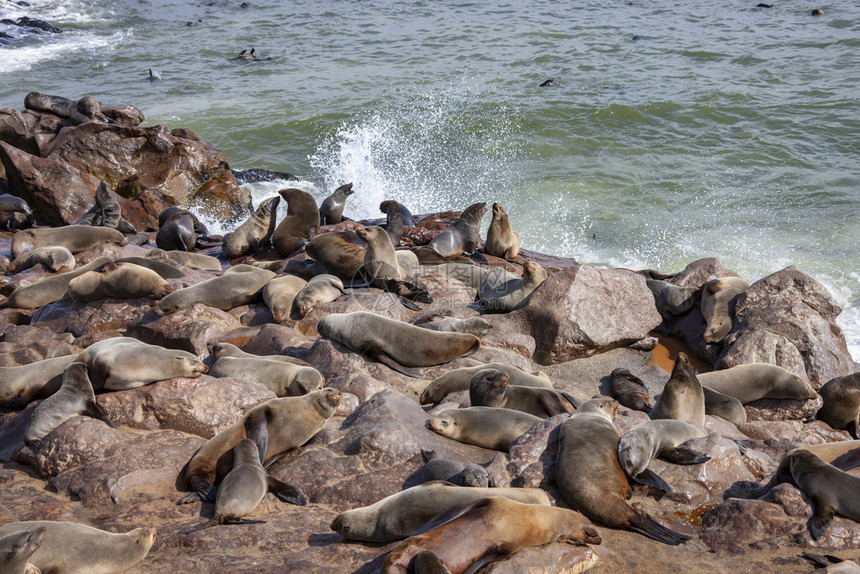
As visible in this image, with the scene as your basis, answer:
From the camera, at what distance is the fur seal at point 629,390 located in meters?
6.27

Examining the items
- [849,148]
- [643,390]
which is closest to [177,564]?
[643,390]

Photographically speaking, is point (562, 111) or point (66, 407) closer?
point (66, 407)

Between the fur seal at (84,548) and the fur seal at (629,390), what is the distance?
13.9 feet

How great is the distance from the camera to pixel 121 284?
743 centimetres

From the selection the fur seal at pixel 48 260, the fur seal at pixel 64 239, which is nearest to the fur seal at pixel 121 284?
the fur seal at pixel 48 260

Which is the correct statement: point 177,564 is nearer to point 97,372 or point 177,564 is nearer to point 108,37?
point 97,372

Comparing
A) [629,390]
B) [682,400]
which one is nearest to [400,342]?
[629,390]

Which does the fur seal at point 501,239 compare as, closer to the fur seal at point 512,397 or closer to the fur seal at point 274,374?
the fur seal at point 512,397

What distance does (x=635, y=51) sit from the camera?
77.3ft

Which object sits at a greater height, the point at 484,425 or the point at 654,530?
the point at 654,530

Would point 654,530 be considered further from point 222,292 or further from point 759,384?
point 222,292

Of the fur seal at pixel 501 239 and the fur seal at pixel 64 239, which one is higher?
the fur seal at pixel 64 239

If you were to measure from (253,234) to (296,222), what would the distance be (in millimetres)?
780

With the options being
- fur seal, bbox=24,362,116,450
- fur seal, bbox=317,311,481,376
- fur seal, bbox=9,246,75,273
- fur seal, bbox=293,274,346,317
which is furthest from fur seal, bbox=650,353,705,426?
fur seal, bbox=9,246,75,273
